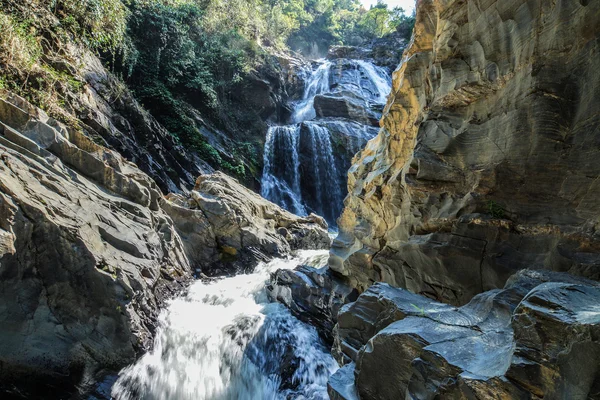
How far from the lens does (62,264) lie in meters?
5.77

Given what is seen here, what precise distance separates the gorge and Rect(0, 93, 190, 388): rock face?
3 cm

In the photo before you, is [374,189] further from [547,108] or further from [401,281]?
[547,108]

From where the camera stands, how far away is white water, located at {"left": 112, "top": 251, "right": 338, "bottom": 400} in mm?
5883

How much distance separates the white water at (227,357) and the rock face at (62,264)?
48cm

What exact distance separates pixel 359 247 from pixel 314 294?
5.43 ft

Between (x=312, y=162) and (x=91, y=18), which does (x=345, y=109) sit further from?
(x=91, y=18)

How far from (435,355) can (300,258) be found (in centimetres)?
891

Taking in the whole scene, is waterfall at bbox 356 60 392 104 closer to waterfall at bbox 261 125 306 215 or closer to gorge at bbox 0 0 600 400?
waterfall at bbox 261 125 306 215

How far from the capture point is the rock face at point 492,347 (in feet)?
7.50

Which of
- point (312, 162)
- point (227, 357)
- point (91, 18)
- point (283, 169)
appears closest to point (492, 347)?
point (227, 357)

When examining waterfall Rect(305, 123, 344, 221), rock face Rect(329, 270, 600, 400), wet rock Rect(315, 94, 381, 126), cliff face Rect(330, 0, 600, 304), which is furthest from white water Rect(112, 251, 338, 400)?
wet rock Rect(315, 94, 381, 126)

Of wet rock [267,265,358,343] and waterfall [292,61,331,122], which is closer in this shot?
wet rock [267,265,358,343]

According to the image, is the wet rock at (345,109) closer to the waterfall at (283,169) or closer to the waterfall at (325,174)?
the waterfall at (325,174)

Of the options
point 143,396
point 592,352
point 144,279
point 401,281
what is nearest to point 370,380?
point 592,352
